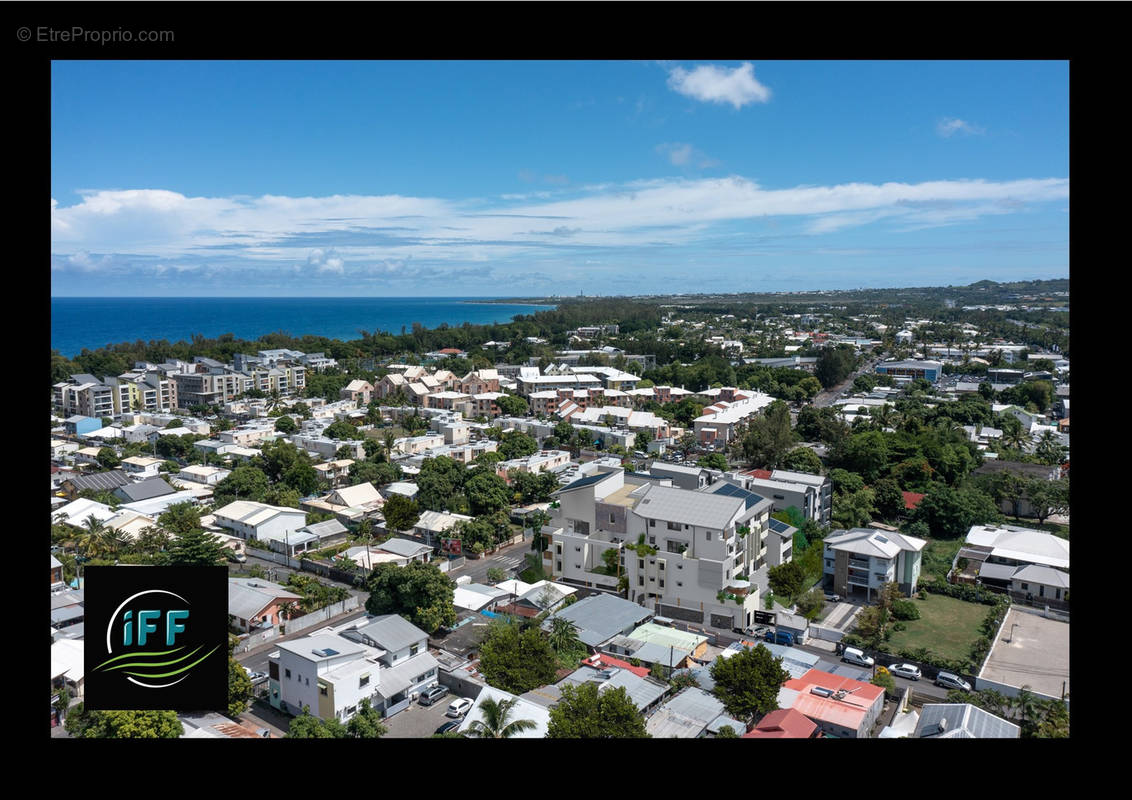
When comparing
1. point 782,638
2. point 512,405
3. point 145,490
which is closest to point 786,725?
point 782,638

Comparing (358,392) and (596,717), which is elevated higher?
(358,392)

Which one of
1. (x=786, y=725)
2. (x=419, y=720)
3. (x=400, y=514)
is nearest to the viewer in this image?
(x=786, y=725)

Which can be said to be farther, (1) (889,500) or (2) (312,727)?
(1) (889,500)

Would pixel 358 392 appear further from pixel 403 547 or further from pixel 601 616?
pixel 601 616

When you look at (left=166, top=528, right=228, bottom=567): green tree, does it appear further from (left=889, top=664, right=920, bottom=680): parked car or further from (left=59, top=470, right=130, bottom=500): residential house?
(left=889, top=664, right=920, bottom=680): parked car

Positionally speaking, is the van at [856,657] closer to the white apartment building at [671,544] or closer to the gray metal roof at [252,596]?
the white apartment building at [671,544]

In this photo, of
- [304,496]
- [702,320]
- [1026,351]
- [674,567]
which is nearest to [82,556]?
[304,496]

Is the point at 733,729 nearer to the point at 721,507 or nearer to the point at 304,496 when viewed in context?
the point at 721,507

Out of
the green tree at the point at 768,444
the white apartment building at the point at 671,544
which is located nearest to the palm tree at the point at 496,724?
the white apartment building at the point at 671,544
